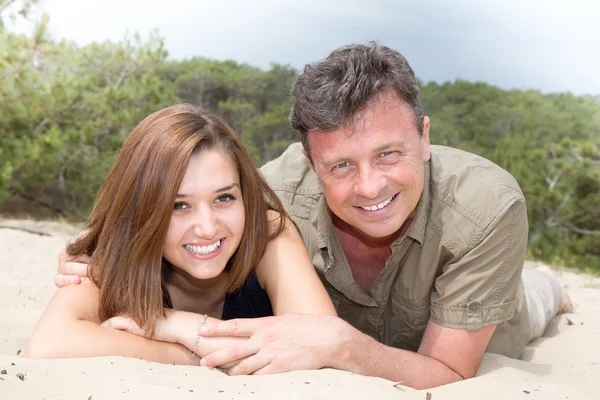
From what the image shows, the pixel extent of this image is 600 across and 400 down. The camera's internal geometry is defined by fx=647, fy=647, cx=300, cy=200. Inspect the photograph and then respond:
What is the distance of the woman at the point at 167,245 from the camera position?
7.80ft

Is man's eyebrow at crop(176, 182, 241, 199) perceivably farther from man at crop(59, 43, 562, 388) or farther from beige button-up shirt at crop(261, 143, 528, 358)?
beige button-up shirt at crop(261, 143, 528, 358)

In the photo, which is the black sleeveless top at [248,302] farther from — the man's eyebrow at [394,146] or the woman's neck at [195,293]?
the man's eyebrow at [394,146]

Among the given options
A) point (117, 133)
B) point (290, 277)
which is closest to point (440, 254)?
point (290, 277)

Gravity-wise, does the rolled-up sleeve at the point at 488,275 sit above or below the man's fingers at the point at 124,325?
above

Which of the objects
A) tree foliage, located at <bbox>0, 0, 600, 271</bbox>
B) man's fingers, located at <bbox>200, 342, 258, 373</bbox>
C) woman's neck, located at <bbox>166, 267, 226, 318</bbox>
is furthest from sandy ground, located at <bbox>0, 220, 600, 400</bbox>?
tree foliage, located at <bbox>0, 0, 600, 271</bbox>

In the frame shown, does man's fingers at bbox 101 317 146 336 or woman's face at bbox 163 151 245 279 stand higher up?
woman's face at bbox 163 151 245 279

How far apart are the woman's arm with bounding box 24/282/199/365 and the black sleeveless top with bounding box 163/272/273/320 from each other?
553 mm

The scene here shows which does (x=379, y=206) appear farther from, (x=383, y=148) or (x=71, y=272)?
(x=71, y=272)

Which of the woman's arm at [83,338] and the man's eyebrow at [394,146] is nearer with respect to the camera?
the woman's arm at [83,338]

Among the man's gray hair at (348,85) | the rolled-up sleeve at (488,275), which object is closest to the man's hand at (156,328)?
the man's gray hair at (348,85)

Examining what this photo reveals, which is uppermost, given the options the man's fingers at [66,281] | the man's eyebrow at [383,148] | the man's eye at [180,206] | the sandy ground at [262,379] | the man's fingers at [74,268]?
the man's eyebrow at [383,148]

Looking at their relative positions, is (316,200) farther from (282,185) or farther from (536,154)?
(536,154)

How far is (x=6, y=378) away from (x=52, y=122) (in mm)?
6183

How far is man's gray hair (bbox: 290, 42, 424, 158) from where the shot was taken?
2.43m
